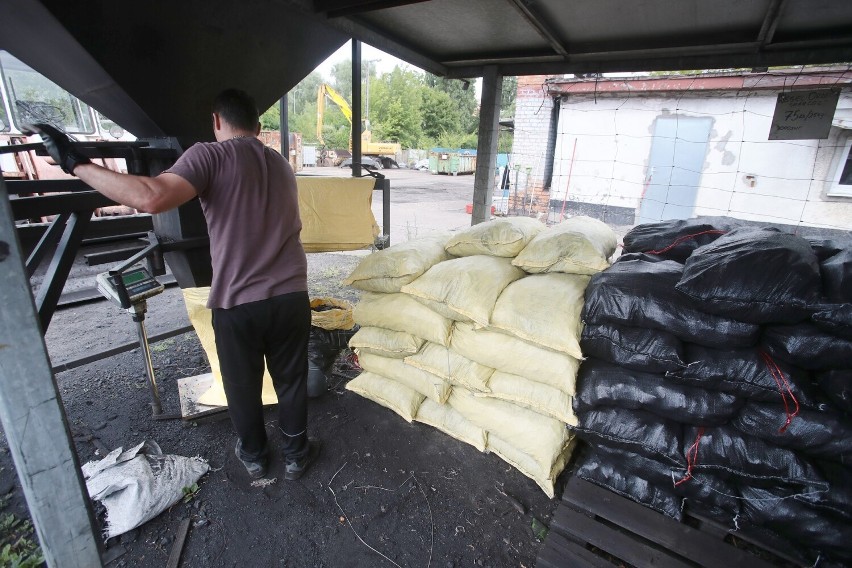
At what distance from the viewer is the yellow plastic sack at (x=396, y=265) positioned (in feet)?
9.31

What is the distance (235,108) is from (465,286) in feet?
5.11

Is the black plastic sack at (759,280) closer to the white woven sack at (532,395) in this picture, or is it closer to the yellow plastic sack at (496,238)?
the white woven sack at (532,395)

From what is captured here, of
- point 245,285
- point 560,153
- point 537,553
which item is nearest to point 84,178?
point 245,285

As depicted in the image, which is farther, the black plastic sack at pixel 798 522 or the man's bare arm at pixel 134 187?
the black plastic sack at pixel 798 522

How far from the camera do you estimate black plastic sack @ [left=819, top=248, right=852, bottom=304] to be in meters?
1.75

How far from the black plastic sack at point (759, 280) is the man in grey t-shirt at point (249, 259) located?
200cm

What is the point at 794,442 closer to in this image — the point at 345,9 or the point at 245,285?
the point at 245,285

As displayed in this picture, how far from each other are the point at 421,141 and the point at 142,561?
116ft

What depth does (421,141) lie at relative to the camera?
34781 millimetres

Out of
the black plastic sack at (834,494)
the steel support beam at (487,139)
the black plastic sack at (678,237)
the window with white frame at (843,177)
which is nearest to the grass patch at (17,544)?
the black plastic sack at (834,494)

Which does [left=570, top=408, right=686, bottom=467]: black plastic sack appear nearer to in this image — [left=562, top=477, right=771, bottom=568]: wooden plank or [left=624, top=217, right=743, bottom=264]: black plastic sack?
[left=562, top=477, right=771, bottom=568]: wooden plank

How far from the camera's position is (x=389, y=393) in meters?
3.05

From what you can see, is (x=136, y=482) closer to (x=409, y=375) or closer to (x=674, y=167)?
(x=409, y=375)

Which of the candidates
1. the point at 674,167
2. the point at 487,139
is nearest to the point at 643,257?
the point at 487,139
